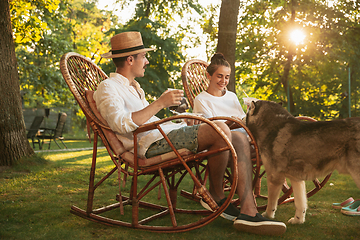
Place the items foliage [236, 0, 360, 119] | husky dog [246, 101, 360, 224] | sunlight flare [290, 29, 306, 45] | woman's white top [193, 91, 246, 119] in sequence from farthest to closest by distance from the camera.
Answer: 1. sunlight flare [290, 29, 306, 45]
2. foliage [236, 0, 360, 119]
3. woman's white top [193, 91, 246, 119]
4. husky dog [246, 101, 360, 224]

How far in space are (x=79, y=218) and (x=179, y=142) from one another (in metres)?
1.15

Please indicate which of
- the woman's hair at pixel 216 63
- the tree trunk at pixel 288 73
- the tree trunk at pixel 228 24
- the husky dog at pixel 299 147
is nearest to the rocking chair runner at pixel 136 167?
the husky dog at pixel 299 147

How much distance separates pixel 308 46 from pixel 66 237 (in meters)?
9.50

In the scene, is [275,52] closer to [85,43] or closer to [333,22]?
[333,22]

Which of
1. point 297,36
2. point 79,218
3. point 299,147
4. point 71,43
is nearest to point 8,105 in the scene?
point 79,218

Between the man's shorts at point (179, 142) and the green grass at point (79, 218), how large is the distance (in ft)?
1.98

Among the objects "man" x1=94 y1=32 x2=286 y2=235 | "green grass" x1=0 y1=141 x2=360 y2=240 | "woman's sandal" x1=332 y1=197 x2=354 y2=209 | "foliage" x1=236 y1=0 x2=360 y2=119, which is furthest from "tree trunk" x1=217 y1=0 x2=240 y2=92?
"foliage" x1=236 y1=0 x2=360 y2=119

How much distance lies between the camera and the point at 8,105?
467cm

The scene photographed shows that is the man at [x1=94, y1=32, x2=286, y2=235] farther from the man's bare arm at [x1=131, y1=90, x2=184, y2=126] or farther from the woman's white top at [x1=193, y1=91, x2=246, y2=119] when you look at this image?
the woman's white top at [x1=193, y1=91, x2=246, y2=119]

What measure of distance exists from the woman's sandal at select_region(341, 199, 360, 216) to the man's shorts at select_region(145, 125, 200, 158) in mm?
1514

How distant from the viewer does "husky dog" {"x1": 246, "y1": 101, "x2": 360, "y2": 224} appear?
1.91m

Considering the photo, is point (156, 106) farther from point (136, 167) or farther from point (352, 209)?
point (352, 209)

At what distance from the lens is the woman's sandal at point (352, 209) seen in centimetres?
250

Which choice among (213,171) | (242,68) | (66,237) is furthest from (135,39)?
(242,68)
